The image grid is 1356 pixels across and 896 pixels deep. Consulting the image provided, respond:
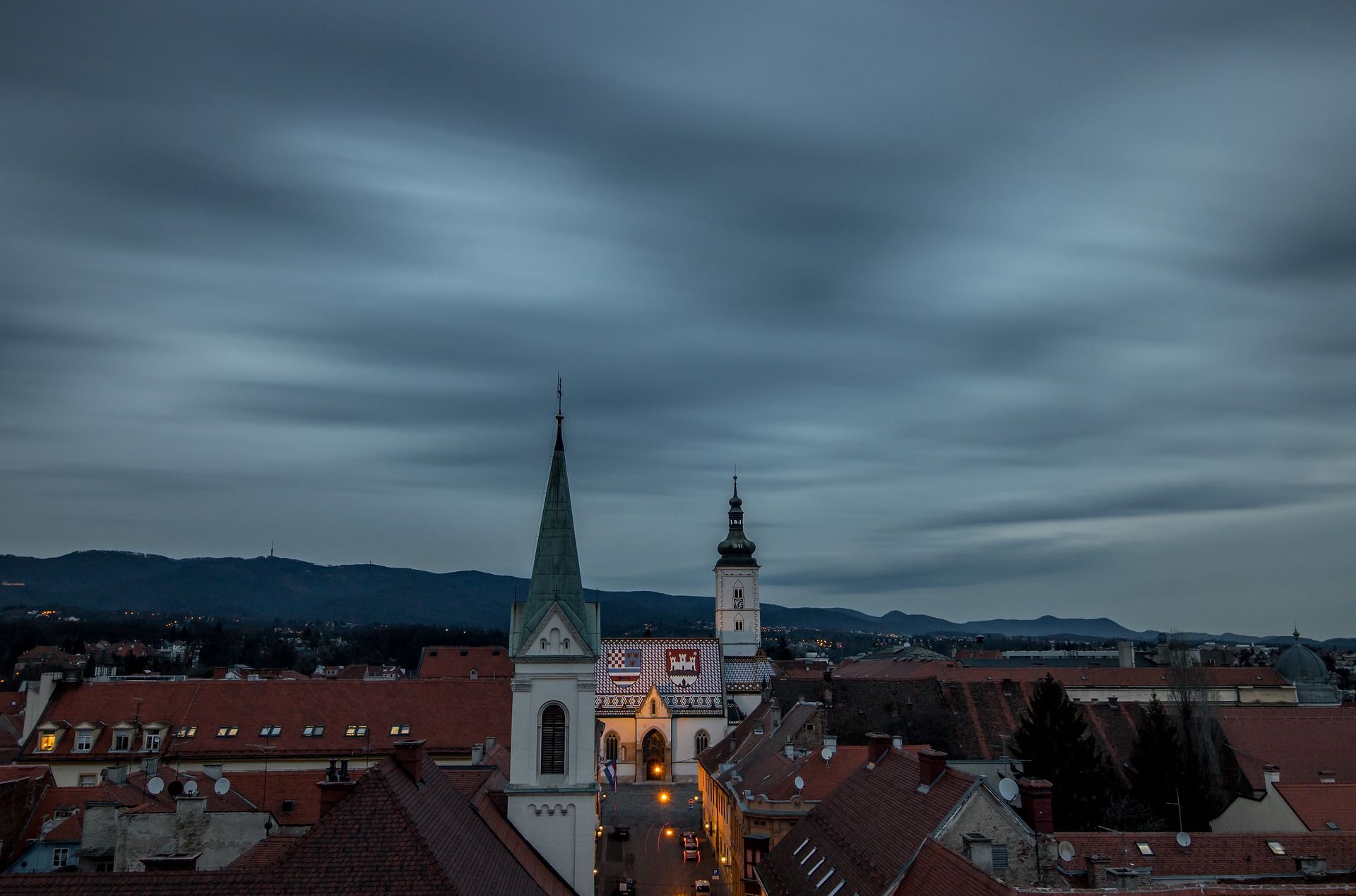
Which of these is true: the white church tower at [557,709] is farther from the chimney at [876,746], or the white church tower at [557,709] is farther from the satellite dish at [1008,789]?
the satellite dish at [1008,789]

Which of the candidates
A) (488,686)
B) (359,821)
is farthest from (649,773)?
(359,821)

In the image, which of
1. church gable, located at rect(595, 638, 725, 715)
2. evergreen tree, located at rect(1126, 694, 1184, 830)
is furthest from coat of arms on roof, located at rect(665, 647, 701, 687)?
evergreen tree, located at rect(1126, 694, 1184, 830)

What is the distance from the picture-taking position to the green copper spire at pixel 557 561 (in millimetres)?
41906

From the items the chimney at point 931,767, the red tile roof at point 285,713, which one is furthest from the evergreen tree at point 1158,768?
the red tile roof at point 285,713

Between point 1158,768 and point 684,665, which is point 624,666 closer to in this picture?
point 684,665

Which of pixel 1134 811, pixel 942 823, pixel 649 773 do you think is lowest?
pixel 649 773

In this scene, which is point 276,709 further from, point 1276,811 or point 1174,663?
point 1174,663

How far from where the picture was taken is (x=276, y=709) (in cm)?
7138

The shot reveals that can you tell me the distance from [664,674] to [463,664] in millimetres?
37668

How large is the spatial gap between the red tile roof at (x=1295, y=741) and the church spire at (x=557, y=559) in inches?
1884

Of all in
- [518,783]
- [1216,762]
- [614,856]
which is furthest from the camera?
[614,856]

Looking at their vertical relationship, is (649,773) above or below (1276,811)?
below

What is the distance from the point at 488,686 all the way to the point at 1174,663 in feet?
175

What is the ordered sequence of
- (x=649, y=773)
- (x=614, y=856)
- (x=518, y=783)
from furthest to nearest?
1. (x=649, y=773)
2. (x=614, y=856)
3. (x=518, y=783)
